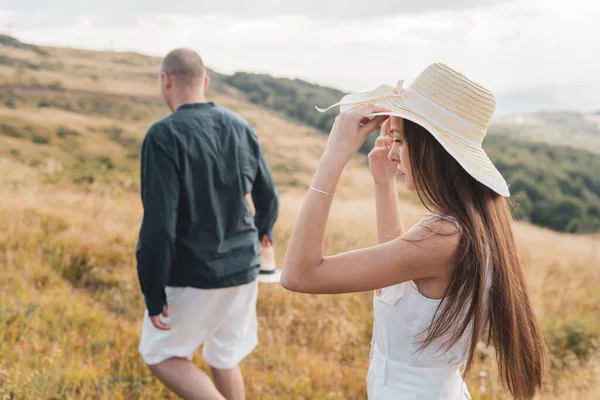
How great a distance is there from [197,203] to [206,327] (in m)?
0.79

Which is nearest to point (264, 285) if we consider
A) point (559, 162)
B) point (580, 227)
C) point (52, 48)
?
point (580, 227)

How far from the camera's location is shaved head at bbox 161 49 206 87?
348cm

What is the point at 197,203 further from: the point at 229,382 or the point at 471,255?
the point at 471,255

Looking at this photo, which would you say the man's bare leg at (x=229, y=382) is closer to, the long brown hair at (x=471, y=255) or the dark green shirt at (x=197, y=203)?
the dark green shirt at (x=197, y=203)

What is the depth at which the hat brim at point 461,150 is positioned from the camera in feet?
6.17

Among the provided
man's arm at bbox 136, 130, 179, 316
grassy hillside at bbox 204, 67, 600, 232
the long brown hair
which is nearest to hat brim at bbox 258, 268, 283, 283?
man's arm at bbox 136, 130, 179, 316

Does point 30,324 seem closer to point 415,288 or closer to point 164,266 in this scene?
point 164,266

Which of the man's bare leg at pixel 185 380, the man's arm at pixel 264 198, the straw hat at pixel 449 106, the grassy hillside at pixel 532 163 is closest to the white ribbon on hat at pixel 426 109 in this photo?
the straw hat at pixel 449 106

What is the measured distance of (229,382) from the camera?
3.68 m

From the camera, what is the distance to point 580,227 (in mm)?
56844

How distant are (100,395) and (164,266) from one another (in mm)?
1251

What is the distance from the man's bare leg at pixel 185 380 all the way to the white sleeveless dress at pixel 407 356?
1505 millimetres

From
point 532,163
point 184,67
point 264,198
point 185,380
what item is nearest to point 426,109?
point 184,67

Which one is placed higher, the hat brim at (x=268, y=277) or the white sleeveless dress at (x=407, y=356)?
the white sleeveless dress at (x=407, y=356)
